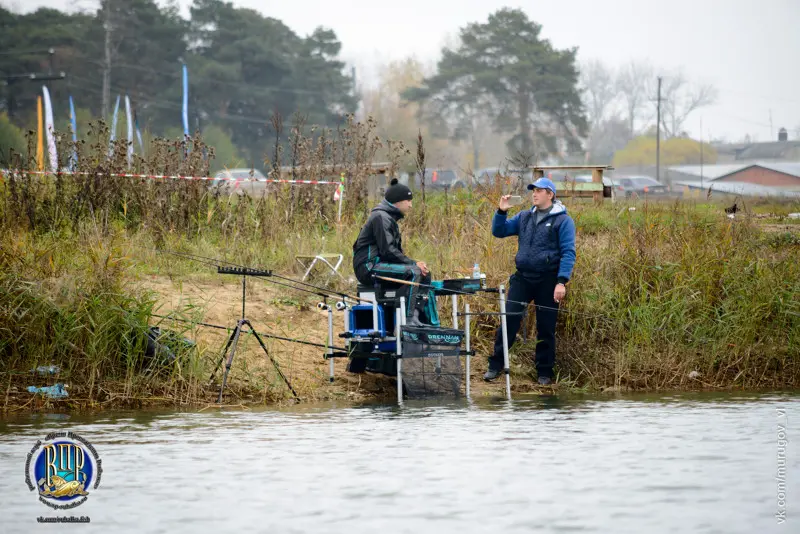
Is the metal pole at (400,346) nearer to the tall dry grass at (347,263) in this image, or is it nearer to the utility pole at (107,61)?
the tall dry grass at (347,263)

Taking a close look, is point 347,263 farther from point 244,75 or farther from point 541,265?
point 244,75

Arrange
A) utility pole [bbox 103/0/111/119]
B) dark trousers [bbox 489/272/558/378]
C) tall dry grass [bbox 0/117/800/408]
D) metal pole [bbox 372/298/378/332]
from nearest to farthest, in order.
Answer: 1. tall dry grass [bbox 0/117/800/408]
2. metal pole [bbox 372/298/378/332]
3. dark trousers [bbox 489/272/558/378]
4. utility pole [bbox 103/0/111/119]

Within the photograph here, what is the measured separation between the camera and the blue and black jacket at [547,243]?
37.6 feet

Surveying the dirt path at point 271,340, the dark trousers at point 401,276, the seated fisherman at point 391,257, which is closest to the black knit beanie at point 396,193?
the seated fisherman at point 391,257

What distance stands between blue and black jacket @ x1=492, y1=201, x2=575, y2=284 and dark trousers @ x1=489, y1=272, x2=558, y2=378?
0.10 m

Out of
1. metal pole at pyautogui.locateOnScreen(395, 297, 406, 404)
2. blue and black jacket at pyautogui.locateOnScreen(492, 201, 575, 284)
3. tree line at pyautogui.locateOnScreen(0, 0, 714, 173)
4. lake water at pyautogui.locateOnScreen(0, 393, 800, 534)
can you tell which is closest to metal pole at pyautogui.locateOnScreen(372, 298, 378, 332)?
metal pole at pyautogui.locateOnScreen(395, 297, 406, 404)

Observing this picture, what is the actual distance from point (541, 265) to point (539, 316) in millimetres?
540

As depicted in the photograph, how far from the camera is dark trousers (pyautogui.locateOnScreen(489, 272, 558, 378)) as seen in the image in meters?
11.7

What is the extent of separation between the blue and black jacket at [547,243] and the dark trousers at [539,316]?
0.10 m

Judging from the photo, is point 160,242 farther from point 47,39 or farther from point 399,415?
point 47,39

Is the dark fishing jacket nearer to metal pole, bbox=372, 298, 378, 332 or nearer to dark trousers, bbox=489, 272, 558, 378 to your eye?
metal pole, bbox=372, 298, 378, 332

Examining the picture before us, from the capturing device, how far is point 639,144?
8856 cm

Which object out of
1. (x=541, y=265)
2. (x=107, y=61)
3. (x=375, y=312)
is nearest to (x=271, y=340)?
(x=375, y=312)

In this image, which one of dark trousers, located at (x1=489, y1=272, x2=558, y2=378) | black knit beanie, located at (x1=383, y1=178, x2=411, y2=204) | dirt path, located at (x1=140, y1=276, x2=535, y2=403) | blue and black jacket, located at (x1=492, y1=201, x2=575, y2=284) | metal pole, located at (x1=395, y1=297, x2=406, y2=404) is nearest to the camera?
metal pole, located at (x1=395, y1=297, x2=406, y2=404)
